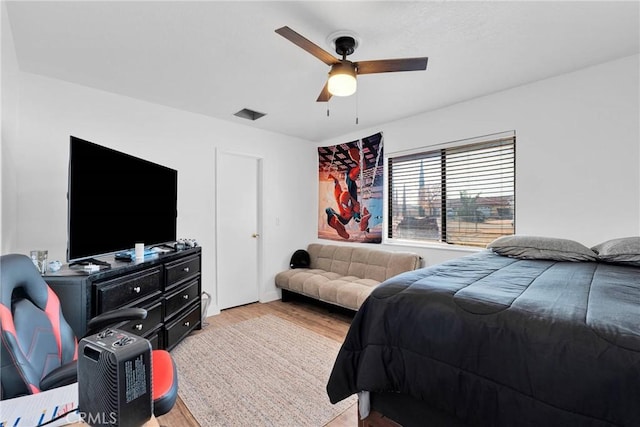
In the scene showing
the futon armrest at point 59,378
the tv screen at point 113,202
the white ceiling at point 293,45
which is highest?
the white ceiling at point 293,45

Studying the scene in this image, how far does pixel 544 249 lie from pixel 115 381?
2.70 metres

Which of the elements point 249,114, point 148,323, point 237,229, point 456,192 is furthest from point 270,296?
point 456,192

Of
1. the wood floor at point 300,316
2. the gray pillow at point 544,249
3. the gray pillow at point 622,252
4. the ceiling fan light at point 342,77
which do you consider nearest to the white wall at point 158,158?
the wood floor at point 300,316

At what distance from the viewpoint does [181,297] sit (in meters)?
2.76

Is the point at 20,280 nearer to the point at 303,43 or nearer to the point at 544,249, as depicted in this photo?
the point at 303,43

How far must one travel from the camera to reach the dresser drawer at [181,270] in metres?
2.54

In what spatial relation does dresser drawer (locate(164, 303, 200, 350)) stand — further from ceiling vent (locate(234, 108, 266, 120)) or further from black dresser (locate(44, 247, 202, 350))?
ceiling vent (locate(234, 108, 266, 120))

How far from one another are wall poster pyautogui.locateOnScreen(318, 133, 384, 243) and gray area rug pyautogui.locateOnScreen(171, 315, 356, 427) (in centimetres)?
173

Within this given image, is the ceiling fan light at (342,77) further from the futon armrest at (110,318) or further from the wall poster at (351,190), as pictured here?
the wall poster at (351,190)

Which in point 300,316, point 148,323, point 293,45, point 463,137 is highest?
point 293,45

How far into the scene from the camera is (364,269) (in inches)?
151

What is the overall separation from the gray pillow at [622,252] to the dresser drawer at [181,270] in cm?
338

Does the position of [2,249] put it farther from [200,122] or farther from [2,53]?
[200,122]

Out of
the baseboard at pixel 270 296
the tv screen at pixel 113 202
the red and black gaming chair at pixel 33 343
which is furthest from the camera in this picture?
the baseboard at pixel 270 296
